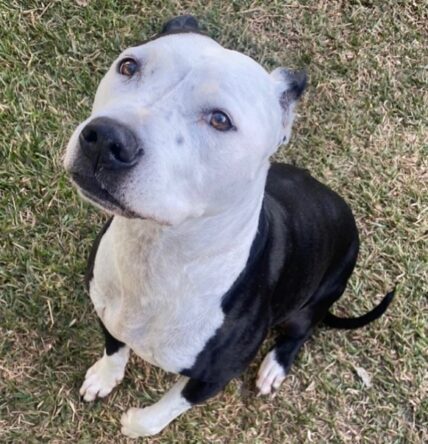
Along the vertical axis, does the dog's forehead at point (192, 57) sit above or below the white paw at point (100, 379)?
above

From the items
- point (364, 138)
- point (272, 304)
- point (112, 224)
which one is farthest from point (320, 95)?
point (112, 224)

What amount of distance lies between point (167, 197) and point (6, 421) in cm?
199

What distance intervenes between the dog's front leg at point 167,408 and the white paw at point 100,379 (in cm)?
16

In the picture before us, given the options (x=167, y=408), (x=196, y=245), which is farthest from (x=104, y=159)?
(x=167, y=408)

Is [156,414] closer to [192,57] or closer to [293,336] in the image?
[293,336]

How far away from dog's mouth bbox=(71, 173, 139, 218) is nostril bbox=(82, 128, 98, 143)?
4.5 inches

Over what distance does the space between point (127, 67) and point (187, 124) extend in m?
0.27

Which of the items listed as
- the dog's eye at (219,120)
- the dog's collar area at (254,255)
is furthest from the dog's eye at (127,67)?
the dog's collar area at (254,255)

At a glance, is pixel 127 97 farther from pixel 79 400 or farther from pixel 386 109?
pixel 386 109

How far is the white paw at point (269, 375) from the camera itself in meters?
3.58

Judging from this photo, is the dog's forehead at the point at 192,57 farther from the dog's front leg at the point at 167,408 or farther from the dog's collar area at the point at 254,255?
the dog's front leg at the point at 167,408

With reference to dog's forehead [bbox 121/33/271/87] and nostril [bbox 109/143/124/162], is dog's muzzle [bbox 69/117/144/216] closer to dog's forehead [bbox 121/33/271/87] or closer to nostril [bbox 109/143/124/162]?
nostril [bbox 109/143/124/162]

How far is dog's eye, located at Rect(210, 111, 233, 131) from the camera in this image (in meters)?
1.99

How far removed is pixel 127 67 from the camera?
207cm
